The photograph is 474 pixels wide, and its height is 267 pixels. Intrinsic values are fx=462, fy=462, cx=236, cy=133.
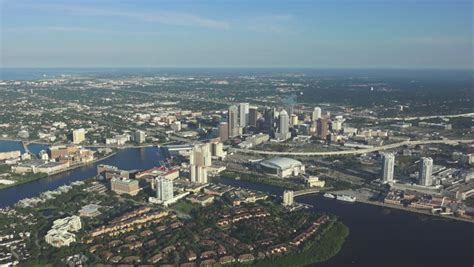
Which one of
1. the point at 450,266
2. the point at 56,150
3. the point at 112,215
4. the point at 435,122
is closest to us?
the point at 450,266

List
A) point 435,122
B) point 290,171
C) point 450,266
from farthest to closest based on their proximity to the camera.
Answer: point 435,122, point 290,171, point 450,266

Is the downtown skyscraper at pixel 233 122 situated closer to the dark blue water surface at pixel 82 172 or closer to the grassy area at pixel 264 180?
the dark blue water surface at pixel 82 172

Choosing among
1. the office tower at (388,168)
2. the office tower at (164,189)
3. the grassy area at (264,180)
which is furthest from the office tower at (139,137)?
the office tower at (388,168)

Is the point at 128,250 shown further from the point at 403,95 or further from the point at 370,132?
the point at 403,95

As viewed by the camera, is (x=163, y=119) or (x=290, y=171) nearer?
(x=290, y=171)

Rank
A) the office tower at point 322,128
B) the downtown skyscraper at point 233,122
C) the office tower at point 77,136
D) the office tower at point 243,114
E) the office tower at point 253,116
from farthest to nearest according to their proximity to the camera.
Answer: the office tower at point 253,116 → the office tower at point 243,114 → the office tower at point 322,128 → the downtown skyscraper at point 233,122 → the office tower at point 77,136

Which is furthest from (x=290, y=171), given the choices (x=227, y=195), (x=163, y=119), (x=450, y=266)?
(x=163, y=119)

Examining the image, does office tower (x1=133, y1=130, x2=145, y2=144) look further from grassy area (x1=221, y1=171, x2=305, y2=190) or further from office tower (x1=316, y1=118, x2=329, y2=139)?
office tower (x1=316, y1=118, x2=329, y2=139)

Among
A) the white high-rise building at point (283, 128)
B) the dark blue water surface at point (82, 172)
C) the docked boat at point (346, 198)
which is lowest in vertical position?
the dark blue water surface at point (82, 172)
